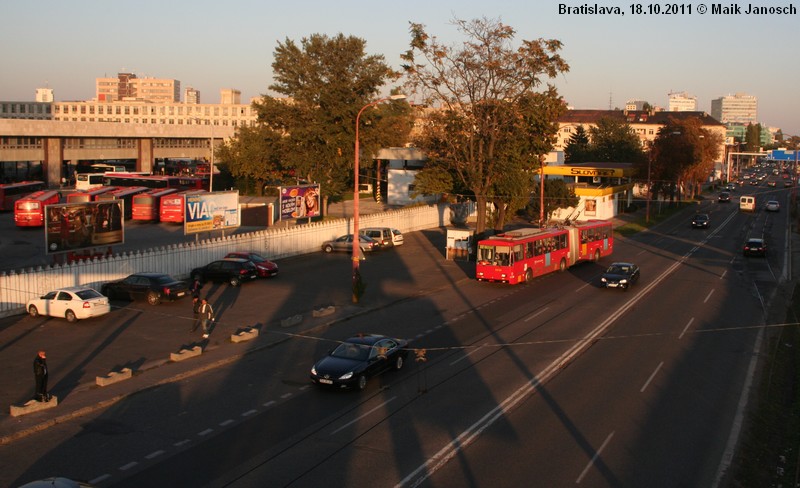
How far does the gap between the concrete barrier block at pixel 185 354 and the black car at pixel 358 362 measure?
15.2ft

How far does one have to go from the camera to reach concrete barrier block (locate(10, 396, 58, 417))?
16.8 m

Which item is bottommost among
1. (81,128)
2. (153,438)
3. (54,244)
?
(153,438)

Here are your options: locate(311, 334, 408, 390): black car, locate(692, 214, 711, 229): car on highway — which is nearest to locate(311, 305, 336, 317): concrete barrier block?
locate(311, 334, 408, 390): black car

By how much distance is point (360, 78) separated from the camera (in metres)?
→ 58.4

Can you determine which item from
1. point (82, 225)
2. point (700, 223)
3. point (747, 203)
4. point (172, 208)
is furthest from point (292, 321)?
point (747, 203)

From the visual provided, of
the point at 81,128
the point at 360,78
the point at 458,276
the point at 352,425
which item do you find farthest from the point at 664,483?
the point at 81,128

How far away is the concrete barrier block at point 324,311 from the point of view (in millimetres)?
28094

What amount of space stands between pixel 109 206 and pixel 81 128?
45.4 metres

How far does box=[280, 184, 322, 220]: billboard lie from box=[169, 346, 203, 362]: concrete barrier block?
2467 centimetres

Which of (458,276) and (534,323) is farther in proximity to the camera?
(458,276)

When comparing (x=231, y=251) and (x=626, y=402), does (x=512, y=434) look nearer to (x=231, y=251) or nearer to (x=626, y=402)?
(x=626, y=402)

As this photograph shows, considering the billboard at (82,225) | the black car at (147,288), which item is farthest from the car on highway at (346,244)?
the black car at (147,288)

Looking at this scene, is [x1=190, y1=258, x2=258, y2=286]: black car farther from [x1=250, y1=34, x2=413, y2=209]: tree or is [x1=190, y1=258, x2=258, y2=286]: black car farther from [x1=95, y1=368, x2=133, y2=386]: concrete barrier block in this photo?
[x1=250, y1=34, x2=413, y2=209]: tree

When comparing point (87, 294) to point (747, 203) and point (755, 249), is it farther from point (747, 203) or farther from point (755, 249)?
point (747, 203)
